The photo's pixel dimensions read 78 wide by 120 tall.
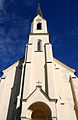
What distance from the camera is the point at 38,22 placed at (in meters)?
24.7

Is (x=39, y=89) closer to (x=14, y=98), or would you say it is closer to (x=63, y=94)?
(x=63, y=94)

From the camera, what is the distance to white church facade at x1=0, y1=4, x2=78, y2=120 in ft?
36.9

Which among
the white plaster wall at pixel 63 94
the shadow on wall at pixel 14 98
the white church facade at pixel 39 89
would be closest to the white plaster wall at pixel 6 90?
the white church facade at pixel 39 89

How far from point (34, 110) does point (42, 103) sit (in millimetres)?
1939

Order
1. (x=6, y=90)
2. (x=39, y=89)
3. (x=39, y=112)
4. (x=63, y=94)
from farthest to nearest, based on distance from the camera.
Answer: (x=6, y=90)
(x=63, y=94)
(x=39, y=112)
(x=39, y=89)

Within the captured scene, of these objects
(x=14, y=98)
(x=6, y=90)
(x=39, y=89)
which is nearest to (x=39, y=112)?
(x=39, y=89)

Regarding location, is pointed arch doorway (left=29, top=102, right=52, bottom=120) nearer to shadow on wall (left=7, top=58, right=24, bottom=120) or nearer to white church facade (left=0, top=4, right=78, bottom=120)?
white church facade (left=0, top=4, right=78, bottom=120)

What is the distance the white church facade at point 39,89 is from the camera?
Answer: 1124cm

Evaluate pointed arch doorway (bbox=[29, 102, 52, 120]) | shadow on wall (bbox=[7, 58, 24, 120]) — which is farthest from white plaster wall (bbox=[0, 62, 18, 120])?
pointed arch doorway (bbox=[29, 102, 52, 120])

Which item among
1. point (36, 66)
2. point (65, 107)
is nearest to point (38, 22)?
point (36, 66)

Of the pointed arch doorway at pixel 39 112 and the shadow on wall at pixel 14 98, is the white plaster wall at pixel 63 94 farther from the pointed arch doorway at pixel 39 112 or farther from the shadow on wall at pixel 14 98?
the shadow on wall at pixel 14 98

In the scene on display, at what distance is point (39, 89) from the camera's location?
39.1 feet

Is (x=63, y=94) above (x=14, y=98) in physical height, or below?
above

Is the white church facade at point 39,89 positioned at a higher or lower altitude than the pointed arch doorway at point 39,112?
higher
